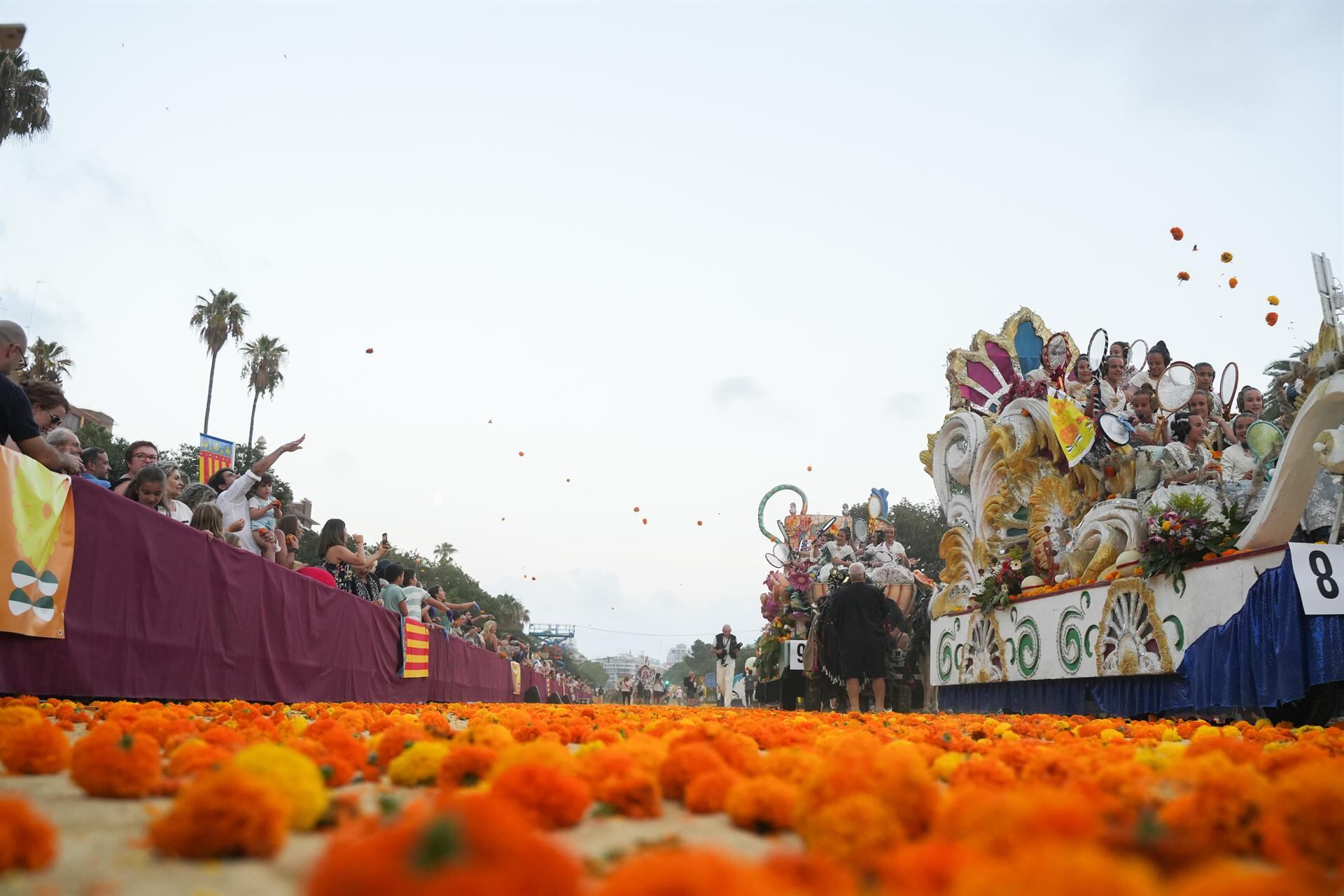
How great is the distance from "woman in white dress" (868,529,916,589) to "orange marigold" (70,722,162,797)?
52.0ft

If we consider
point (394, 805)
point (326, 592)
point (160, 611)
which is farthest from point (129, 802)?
point (326, 592)

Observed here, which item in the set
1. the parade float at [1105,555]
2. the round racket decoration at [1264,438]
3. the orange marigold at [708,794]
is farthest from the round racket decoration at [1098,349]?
the orange marigold at [708,794]

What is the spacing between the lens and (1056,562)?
12070 mm

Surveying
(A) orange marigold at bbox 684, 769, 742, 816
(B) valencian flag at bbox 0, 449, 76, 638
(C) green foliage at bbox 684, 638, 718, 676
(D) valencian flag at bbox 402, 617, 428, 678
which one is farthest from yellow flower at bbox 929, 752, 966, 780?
(C) green foliage at bbox 684, 638, 718, 676

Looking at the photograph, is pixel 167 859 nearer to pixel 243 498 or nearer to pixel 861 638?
pixel 243 498

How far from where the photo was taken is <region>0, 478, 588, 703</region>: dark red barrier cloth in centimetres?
592

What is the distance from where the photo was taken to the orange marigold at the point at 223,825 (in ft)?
5.75

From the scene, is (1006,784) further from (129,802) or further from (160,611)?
(160,611)

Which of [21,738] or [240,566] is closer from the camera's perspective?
[21,738]

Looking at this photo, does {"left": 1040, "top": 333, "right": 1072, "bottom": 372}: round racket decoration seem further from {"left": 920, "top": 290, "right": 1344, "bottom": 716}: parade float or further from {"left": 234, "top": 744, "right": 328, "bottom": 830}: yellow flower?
{"left": 234, "top": 744, "right": 328, "bottom": 830}: yellow flower

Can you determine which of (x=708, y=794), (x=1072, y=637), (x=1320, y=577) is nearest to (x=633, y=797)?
(x=708, y=794)

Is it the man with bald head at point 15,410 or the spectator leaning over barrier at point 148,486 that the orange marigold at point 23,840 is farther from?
the spectator leaning over barrier at point 148,486

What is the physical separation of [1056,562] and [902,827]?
10989 mm

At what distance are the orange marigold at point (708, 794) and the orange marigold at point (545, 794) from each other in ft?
1.19
